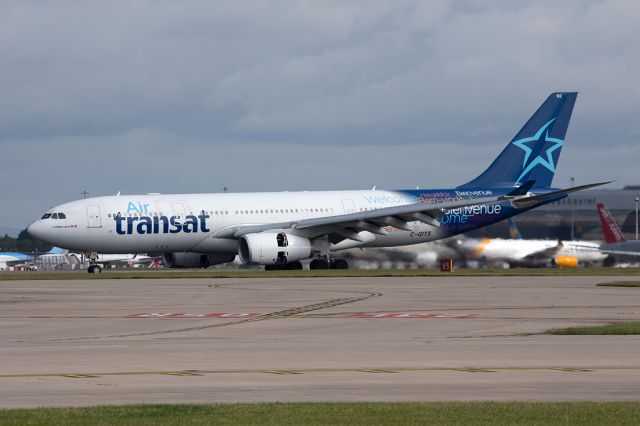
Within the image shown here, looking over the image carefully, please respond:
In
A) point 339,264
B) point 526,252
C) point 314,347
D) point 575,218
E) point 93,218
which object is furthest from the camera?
point 575,218

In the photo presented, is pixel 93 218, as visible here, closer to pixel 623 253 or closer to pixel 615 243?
pixel 623 253

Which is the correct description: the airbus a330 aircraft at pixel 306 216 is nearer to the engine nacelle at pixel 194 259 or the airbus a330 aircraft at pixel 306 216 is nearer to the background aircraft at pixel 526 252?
the engine nacelle at pixel 194 259

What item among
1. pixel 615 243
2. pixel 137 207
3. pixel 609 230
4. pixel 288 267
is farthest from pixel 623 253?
pixel 137 207

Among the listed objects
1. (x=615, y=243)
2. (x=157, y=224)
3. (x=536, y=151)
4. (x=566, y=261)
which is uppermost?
(x=536, y=151)

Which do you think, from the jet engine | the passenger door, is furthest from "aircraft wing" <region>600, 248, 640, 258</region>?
the passenger door

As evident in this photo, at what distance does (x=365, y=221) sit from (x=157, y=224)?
37.5 ft

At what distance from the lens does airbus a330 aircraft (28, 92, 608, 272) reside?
220ft

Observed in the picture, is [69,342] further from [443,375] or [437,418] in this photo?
[437,418]

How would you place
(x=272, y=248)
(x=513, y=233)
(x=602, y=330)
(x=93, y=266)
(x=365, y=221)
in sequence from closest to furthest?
(x=602, y=330) → (x=272, y=248) → (x=365, y=221) → (x=93, y=266) → (x=513, y=233)

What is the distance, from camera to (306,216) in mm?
71500

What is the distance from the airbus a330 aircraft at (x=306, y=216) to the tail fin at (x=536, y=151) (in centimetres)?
6

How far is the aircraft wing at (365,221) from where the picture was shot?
66.8 meters

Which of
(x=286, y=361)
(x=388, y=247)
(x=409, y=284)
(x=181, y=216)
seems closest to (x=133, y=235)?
(x=181, y=216)

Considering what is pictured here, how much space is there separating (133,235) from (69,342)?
1663 inches
